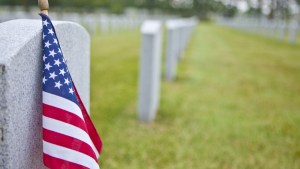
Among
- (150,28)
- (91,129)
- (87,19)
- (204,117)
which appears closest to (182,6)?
(87,19)

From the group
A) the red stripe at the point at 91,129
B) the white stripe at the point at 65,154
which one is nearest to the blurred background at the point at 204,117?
the red stripe at the point at 91,129

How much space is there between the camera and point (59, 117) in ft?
5.66

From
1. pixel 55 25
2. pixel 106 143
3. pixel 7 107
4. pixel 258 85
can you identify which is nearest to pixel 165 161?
pixel 106 143

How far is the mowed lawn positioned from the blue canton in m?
1.66

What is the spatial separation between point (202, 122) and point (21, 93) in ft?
11.2

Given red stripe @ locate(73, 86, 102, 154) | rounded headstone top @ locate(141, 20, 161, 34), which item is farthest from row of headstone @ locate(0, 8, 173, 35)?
red stripe @ locate(73, 86, 102, 154)

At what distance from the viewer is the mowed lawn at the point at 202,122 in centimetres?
354

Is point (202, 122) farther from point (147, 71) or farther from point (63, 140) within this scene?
point (63, 140)

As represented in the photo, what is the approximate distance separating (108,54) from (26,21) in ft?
31.2

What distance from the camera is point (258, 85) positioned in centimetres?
745

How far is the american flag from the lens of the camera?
1.72 metres

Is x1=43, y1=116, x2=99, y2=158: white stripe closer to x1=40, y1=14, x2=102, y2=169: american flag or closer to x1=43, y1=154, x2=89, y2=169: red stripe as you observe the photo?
x1=40, y1=14, x2=102, y2=169: american flag

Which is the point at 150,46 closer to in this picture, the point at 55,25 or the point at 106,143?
the point at 106,143

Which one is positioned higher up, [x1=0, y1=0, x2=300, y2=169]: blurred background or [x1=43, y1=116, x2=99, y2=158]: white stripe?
[x1=43, y1=116, x2=99, y2=158]: white stripe
